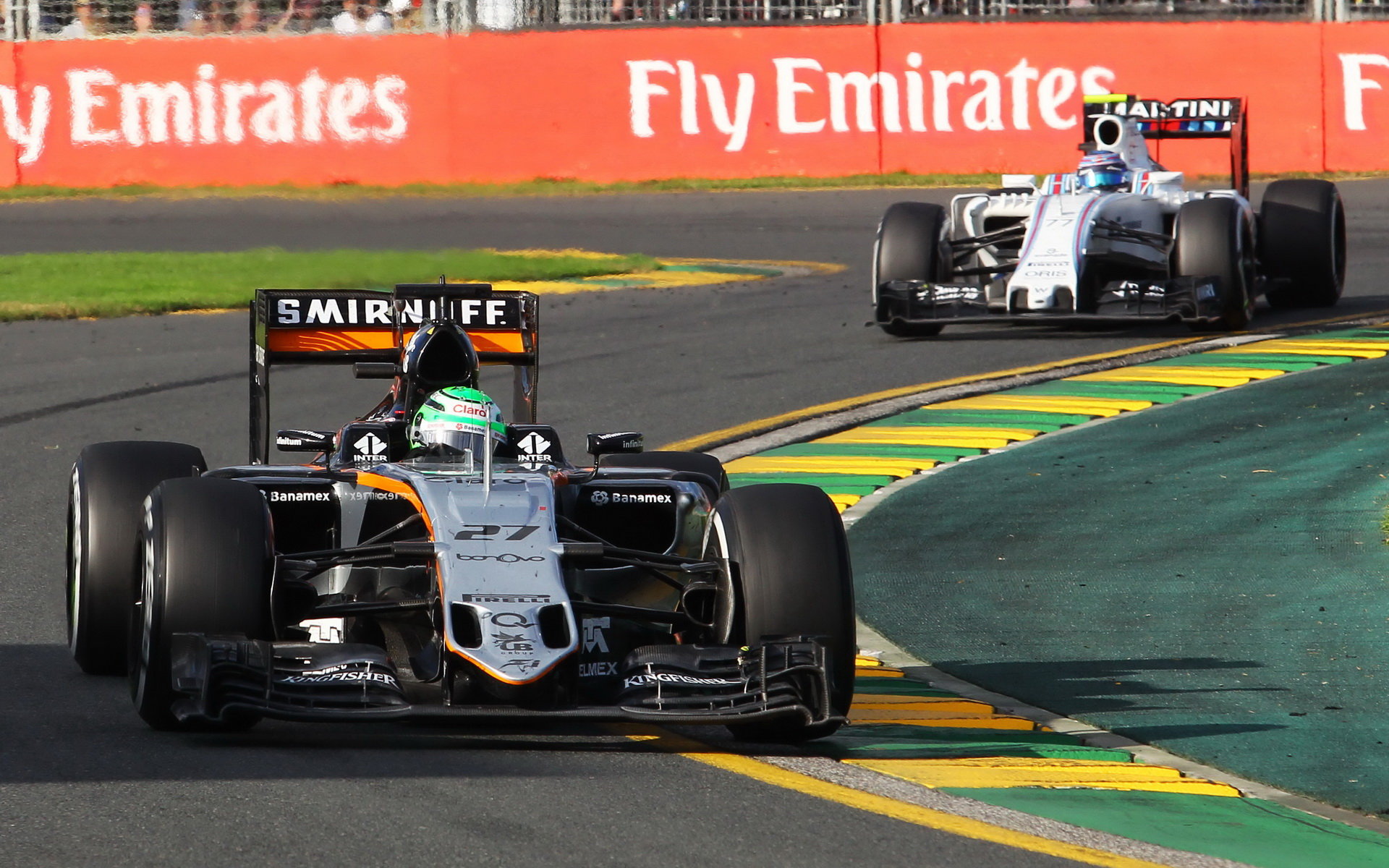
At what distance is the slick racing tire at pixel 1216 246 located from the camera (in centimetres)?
1578

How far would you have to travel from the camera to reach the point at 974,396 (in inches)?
563

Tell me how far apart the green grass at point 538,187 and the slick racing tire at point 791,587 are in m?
19.2

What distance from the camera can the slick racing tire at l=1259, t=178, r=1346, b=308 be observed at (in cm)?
1747

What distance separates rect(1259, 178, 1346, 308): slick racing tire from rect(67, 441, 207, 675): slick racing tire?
11.9m

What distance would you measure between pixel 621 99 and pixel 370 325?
18323mm

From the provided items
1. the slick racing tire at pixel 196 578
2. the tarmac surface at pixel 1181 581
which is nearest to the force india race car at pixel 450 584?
the slick racing tire at pixel 196 578

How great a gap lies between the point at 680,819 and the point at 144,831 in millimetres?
1313

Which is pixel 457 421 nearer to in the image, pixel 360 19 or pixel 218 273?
pixel 218 273

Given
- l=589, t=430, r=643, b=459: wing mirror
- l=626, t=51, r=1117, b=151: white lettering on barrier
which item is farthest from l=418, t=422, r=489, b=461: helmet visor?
l=626, t=51, r=1117, b=151: white lettering on barrier

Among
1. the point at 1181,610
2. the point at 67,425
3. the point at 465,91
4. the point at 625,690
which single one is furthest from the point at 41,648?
the point at 465,91

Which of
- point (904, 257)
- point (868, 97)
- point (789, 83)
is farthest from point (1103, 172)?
point (789, 83)

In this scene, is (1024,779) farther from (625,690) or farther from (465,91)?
(465,91)

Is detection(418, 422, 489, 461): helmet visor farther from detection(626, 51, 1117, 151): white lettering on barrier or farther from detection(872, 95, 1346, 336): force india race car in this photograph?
detection(626, 51, 1117, 151): white lettering on barrier

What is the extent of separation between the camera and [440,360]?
7781mm
